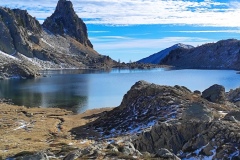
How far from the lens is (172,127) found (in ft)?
120

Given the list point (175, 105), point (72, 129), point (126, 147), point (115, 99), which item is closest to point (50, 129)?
point (72, 129)

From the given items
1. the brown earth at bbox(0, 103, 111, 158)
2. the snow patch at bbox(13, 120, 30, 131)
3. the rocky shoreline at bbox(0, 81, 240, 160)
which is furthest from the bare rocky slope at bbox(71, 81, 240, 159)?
the snow patch at bbox(13, 120, 30, 131)

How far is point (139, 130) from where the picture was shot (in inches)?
2016

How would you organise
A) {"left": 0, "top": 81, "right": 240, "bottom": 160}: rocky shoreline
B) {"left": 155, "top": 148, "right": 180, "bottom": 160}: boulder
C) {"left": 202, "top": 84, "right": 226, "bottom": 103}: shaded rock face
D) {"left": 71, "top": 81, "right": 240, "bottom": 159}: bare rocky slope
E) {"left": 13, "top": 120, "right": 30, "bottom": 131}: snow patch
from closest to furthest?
{"left": 155, "top": 148, "right": 180, "bottom": 160}: boulder
{"left": 0, "top": 81, "right": 240, "bottom": 160}: rocky shoreline
{"left": 71, "top": 81, "right": 240, "bottom": 159}: bare rocky slope
{"left": 13, "top": 120, "right": 30, "bottom": 131}: snow patch
{"left": 202, "top": 84, "right": 226, "bottom": 103}: shaded rock face

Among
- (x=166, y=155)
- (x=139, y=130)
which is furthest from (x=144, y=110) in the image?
(x=166, y=155)

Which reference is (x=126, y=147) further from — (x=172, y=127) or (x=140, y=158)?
(x=172, y=127)

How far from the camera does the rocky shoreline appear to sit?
28.4m

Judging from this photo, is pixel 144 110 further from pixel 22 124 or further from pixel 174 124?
pixel 22 124

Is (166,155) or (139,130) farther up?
(166,155)

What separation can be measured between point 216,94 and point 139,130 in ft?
79.4

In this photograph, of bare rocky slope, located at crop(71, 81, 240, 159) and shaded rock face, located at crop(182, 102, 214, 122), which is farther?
shaded rock face, located at crop(182, 102, 214, 122)

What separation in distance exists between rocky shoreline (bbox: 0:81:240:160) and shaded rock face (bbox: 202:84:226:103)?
0.20 m

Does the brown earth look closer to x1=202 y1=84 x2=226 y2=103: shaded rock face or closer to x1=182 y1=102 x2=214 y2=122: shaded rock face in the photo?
x1=182 y1=102 x2=214 y2=122: shaded rock face

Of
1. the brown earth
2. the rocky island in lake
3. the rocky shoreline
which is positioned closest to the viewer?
the rocky island in lake
